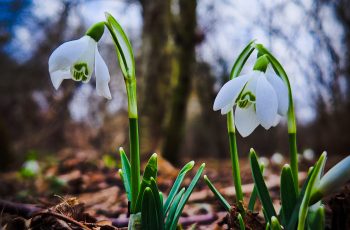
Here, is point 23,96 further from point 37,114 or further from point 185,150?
point 185,150

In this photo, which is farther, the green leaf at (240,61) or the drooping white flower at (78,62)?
the green leaf at (240,61)

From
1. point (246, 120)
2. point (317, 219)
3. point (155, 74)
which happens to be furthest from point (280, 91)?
point (155, 74)

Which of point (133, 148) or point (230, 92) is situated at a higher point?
point (230, 92)

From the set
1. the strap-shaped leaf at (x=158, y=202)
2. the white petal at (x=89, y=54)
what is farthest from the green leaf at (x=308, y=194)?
the white petal at (x=89, y=54)

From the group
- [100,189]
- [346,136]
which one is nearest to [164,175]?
[100,189]

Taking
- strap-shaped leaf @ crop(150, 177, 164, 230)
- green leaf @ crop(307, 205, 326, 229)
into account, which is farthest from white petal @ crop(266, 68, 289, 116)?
strap-shaped leaf @ crop(150, 177, 164, 230)

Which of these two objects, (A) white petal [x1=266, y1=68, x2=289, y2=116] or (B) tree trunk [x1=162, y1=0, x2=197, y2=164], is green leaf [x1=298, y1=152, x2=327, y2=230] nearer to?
(A) white petal [x1=266, y1=68, x2=289, y2=116]

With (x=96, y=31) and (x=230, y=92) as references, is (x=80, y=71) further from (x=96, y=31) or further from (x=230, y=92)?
(x=230, y=92)

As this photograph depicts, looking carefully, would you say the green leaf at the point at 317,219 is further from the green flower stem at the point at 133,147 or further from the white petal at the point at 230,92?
the green flower stem at the point at 133,147
